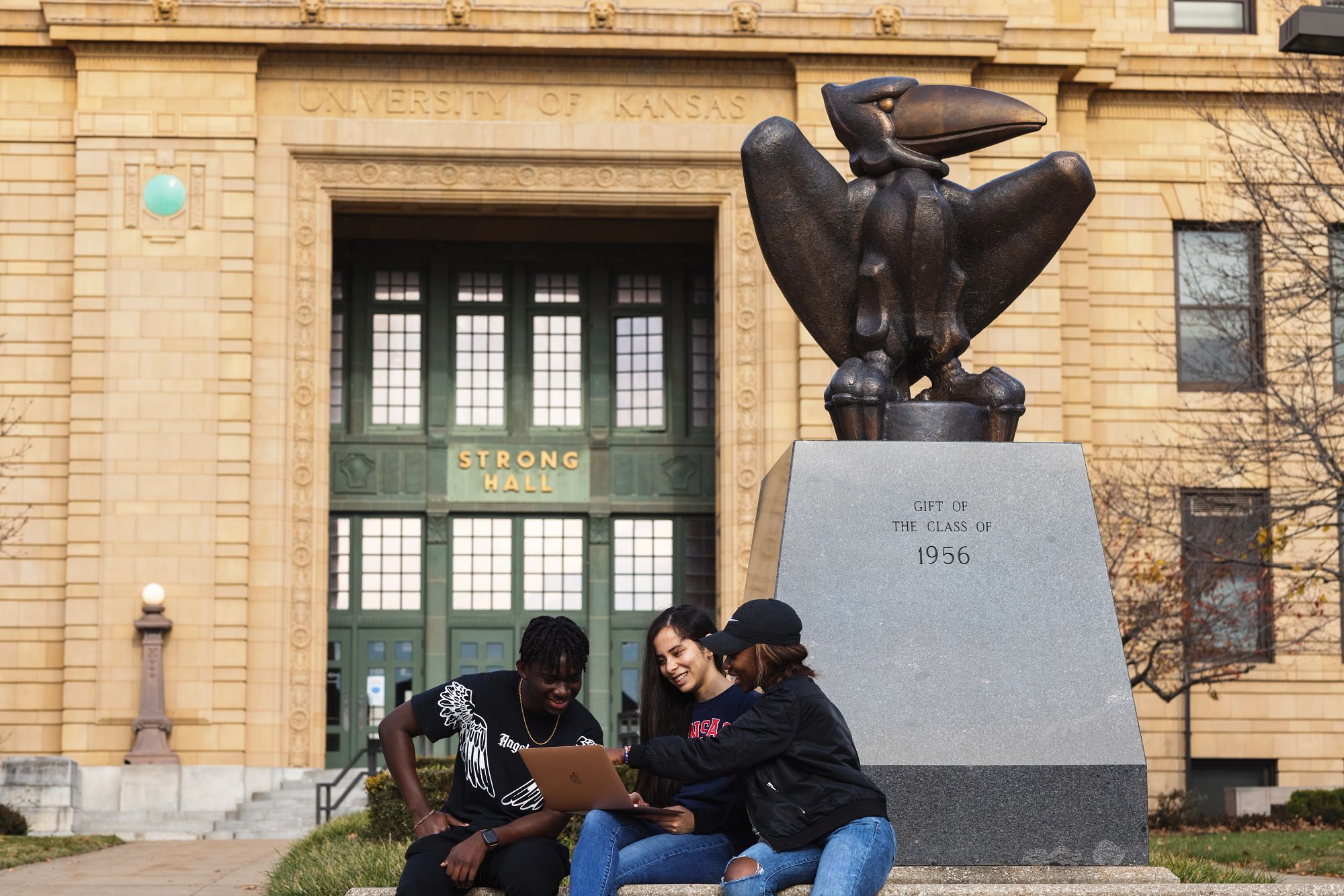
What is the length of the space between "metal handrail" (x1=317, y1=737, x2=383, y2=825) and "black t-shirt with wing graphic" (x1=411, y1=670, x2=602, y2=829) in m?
12.7

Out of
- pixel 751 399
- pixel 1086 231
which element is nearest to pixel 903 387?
pixel 751 399

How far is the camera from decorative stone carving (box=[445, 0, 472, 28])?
27859mm

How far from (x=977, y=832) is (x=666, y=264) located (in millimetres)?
24549

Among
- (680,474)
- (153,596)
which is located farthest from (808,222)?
(680,474)

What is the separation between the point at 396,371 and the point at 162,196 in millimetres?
5758

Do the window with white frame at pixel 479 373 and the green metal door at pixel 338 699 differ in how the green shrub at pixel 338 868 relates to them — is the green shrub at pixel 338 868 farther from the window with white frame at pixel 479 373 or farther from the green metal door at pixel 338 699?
the window with white frame at pixel 479 373

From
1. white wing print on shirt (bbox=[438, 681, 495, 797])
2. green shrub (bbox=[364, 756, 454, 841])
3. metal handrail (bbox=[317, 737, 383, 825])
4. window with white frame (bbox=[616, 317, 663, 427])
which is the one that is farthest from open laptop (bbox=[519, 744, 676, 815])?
window with white frame (bbox=[616, 317, 663, 427])

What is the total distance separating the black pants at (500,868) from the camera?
687 cm

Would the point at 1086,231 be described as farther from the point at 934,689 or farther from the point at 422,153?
the point at 934,689

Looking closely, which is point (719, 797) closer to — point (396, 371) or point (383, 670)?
point (383, 670)

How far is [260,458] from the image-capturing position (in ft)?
90.6

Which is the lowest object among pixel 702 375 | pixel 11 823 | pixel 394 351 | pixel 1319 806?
pixel 1319 806

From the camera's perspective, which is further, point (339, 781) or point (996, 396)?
point (339, 781)

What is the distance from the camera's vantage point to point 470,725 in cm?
727
